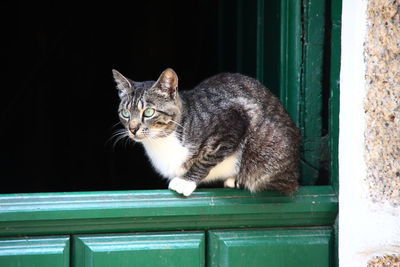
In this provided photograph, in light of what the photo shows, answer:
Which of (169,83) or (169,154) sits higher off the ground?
(169,83)

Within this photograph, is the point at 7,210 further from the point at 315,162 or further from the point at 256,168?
the point at 315,162

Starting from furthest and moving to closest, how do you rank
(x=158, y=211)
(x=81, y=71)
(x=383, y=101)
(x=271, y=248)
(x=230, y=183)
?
(x=81, y=71)
(x=230, y=183)
(x=271, y=248)
(x=158, y=211)
(x=383, y=101)

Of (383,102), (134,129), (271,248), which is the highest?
(383,102)

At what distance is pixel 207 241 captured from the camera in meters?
2.49

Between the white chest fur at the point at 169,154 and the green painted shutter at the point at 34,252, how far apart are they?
0.61 meters

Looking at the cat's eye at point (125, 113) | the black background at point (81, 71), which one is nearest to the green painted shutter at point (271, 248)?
the cat's eye at point (125, 113)

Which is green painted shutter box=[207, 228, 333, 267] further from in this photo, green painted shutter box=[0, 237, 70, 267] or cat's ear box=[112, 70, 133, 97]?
cat's ear box=[112, 70, 133, 97]

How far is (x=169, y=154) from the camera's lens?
8.86ft

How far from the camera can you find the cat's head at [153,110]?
260 centimetres

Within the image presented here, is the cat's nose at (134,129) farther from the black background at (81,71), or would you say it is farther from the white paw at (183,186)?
the black background at (81,71)

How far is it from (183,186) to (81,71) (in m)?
2.79

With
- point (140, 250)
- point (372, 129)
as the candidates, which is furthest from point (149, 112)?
point (372, 129)

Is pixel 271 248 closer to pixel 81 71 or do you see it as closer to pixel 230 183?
pixel 230 183

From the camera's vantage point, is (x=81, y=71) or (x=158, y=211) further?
(x=81, y=71)
